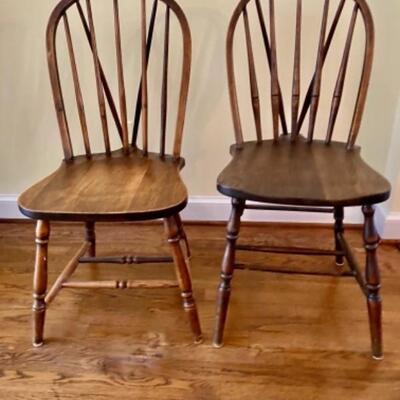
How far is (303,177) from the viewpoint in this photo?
3.29 ft

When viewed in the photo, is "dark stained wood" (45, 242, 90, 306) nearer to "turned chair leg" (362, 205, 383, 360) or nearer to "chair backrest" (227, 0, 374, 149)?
"chair backrest" (227, 0, 374, 149)

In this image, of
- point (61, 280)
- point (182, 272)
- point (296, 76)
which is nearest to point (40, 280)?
point (61, 280)

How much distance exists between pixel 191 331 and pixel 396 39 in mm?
1177

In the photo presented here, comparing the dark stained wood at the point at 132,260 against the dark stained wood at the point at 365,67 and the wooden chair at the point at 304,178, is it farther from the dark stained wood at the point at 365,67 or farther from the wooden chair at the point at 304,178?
the dark stained wood at the point at 365,67

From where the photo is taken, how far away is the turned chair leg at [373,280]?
0.98m

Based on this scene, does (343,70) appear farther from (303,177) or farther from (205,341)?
(205,341)

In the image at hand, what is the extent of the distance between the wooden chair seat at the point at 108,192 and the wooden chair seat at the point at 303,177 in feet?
0.48

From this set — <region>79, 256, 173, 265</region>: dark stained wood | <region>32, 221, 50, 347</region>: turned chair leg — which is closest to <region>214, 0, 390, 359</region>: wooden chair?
<region>79, 256, 173, 265</region>: dark stained wood

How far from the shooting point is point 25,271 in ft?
4.71

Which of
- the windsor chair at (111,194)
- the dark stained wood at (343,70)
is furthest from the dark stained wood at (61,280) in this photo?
the dark stained wood at (343,70)

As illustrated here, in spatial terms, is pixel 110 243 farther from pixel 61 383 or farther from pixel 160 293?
pixel 61 383

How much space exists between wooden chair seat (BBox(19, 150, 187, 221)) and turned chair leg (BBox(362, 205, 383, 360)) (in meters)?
0.44

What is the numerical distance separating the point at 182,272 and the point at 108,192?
0.90ft

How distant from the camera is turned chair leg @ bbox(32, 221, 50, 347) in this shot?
3.29 ft
